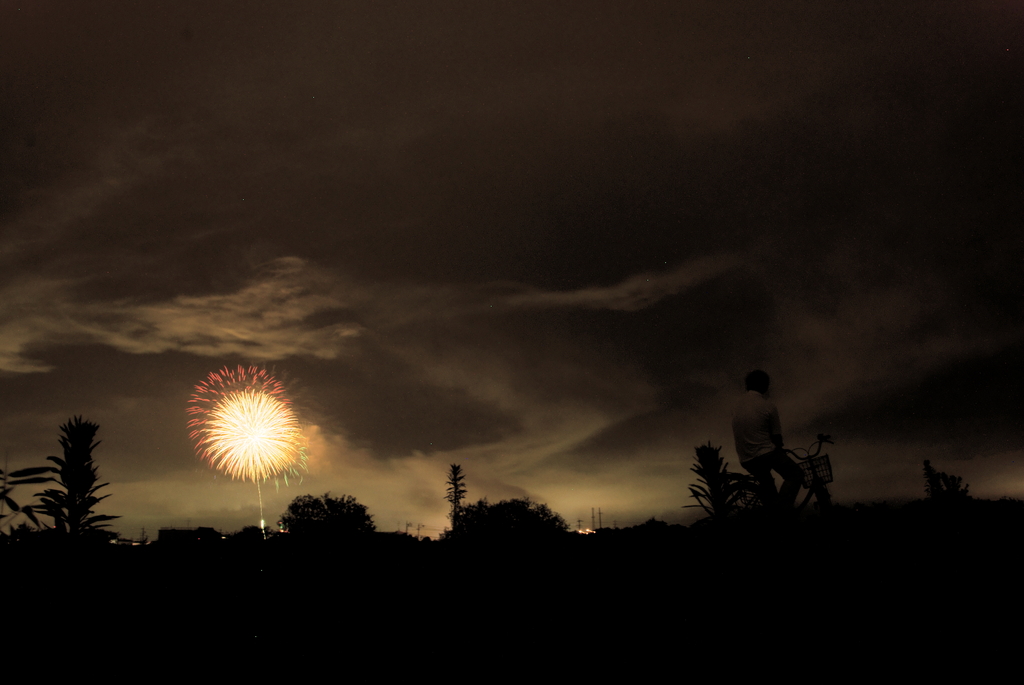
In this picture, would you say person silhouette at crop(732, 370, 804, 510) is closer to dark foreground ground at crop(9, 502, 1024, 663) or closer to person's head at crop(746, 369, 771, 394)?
person's head at crop(746, 369, 771, 394)

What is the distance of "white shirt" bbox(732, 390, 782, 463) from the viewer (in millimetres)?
8664

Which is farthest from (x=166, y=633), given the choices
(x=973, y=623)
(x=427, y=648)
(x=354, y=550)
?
(x=973, y=623)

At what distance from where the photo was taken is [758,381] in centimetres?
908

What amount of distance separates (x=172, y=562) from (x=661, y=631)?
5392 millimetres

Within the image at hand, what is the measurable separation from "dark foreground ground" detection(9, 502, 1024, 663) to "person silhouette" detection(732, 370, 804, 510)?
887 millimetres

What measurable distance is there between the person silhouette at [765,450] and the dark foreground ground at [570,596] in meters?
0.89

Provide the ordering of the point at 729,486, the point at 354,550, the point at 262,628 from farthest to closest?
the point at 729,486, the point at 354,550, the point at 262,628

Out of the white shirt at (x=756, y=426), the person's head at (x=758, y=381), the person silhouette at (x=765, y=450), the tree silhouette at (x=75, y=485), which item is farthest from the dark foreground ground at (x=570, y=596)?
the tree silhouette at (x=75, y=485)

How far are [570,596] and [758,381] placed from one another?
4.98m

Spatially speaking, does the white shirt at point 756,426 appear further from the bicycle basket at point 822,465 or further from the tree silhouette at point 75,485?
the tree silhouette at point 75,485

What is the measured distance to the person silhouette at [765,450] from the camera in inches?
336

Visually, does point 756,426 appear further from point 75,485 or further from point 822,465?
point 75,485

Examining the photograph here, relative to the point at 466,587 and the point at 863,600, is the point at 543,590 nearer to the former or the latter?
the point at 466,587

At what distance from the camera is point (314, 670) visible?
4266 mm
